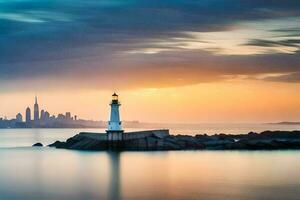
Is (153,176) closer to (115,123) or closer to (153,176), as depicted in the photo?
(153,176)

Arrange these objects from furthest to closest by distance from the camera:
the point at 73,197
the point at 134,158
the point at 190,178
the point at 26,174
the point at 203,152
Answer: the point at 203,152 < the point at 134,158 < the point at 26,174 < the point at 190,178 < the point at 73,197

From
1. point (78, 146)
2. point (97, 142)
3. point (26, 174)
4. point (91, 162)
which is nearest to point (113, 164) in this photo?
point (91, 162)

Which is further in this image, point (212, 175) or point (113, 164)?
point (113, 164)

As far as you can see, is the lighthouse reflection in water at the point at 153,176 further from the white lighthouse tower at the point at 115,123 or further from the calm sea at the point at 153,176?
the white lighthouse tower at the point at 115,123

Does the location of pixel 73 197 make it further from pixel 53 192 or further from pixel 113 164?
pixel 113 164

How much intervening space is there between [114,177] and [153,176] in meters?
2.47

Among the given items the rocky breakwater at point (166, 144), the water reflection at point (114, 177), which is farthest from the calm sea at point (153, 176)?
the rocky breakwater at point (166, 144)

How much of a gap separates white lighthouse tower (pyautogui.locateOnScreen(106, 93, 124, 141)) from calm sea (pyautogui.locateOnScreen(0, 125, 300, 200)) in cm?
206

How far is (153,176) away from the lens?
42562 mm

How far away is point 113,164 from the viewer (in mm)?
50000

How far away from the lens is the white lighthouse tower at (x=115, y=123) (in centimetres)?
5928

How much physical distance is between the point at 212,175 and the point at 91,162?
12.0 m

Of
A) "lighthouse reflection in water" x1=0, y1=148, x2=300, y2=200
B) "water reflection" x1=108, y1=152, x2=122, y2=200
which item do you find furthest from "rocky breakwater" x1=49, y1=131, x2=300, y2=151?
"water reflection" x1=108, y1=152, x2=122, y2=200

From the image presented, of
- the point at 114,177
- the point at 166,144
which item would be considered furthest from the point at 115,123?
the point at 114,177
